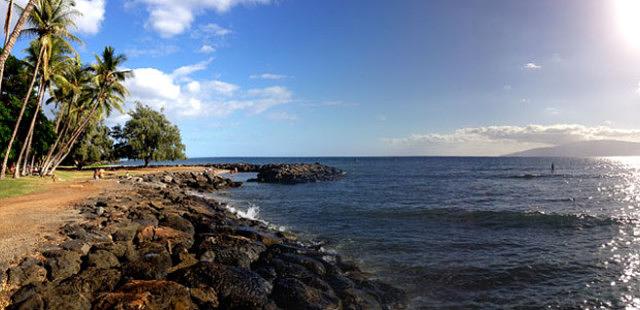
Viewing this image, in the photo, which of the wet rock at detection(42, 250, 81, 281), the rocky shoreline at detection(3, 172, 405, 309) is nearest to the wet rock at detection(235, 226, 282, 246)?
the rocky shoreline at detection(3, 172, 405, 309)

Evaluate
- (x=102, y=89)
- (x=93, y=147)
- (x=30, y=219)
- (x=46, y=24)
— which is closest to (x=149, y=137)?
(x=93, y=147)

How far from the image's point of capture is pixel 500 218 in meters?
25.4

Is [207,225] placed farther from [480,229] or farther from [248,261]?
[480,229]

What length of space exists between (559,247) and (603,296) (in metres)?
6.23

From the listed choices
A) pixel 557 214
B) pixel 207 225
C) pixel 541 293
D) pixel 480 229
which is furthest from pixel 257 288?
pixel 557 214

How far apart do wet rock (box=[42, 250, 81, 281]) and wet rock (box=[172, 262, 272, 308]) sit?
8.28 feet

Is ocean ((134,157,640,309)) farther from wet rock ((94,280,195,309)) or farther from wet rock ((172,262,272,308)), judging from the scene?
wet rock ((94,280,195,309))

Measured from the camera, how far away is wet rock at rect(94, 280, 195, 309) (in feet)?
27.2

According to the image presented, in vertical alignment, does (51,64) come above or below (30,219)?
above

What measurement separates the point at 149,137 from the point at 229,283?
66.3 meters

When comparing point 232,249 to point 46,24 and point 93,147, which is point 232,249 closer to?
point 46,24

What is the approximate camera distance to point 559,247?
17.8m

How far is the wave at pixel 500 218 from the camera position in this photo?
23.3m

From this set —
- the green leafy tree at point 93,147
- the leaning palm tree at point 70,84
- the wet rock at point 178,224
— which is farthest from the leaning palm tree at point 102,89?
the wet rock at point 178,224
